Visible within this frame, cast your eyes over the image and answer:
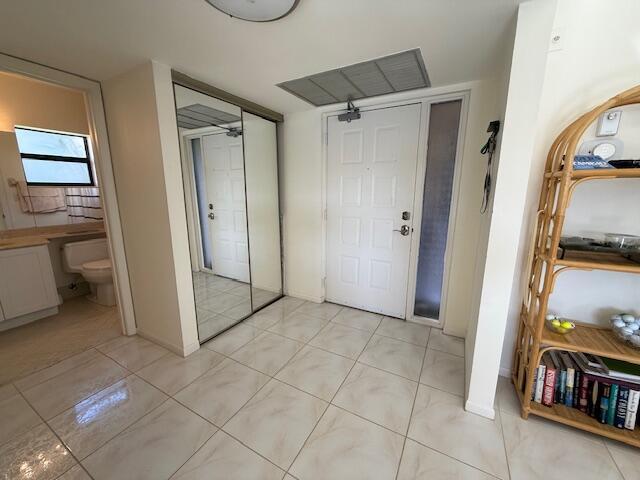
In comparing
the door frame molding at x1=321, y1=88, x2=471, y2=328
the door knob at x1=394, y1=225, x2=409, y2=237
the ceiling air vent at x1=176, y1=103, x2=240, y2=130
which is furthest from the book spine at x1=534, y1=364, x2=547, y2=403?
the ceiling air vent at x1=176, y1=103, x2=240, y2=130

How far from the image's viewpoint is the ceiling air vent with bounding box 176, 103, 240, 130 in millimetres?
1989

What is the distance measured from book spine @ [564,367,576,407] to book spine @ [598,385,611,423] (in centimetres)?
11

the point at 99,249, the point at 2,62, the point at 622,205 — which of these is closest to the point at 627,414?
the point at 622,205

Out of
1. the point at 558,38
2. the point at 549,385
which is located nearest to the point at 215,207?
the point at 558,38

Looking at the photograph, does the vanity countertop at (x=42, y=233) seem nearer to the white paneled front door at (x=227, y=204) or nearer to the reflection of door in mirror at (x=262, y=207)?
the white paneled front door at (x=227, y=204)

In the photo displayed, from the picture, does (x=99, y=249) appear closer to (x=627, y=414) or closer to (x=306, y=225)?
(x=306, y=225)

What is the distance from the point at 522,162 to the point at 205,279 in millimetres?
2806

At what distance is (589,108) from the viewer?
137 centimetres

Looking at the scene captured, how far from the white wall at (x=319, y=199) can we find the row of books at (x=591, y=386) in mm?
Answer: 781

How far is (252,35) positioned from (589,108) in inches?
74.7

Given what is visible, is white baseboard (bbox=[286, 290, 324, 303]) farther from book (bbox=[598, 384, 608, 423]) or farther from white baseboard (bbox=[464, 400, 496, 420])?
book (bbox=[598, 384, 608, 423])

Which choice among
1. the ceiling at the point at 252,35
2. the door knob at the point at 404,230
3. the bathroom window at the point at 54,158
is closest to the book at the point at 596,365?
the door knob at the point at 404,230

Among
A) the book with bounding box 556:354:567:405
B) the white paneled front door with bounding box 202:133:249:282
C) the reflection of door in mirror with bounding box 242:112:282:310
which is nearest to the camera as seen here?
the book with bounding box 556:354:567:405

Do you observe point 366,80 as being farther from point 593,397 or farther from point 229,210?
point 593,397
